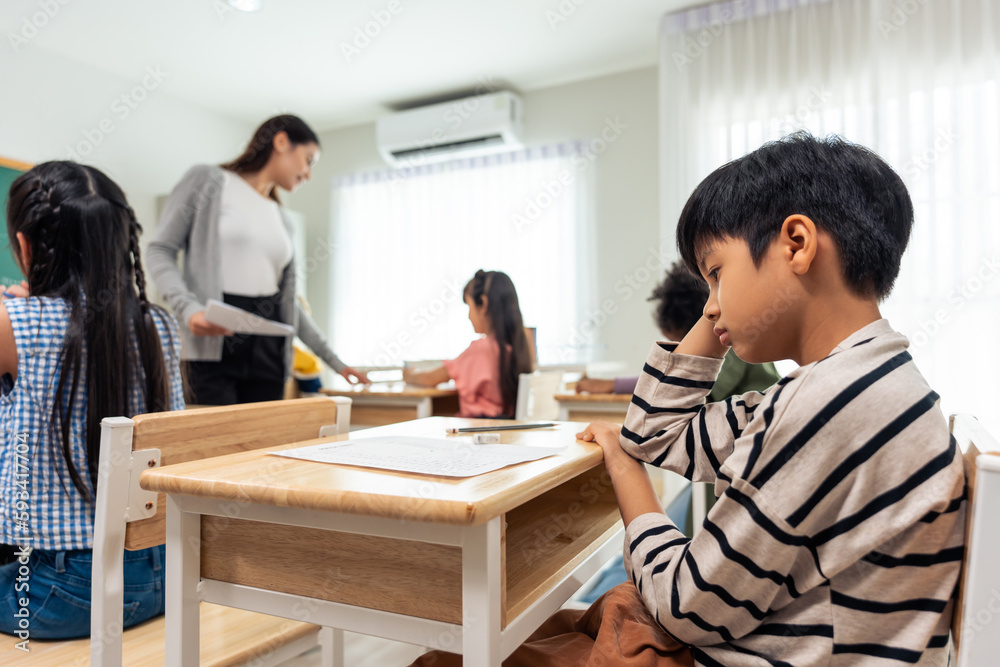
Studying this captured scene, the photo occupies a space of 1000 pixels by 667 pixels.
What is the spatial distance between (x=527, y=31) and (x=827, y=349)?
3.25 meters

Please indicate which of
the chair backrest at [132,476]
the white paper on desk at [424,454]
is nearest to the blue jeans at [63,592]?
the chair backrest at [132,476]

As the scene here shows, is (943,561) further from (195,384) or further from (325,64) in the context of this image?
(325,64)

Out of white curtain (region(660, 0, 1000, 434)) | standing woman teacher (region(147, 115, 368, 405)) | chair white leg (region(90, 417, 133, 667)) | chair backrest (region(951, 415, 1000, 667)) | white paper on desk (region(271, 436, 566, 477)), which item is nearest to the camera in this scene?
chair backrest (region(951, 415, 1000, 667))

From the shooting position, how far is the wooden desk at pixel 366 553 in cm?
57

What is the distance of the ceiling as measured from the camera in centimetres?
327

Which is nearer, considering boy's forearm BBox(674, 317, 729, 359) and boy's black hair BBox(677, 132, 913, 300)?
boy's black hair BBox(677, 132, 913, 300)

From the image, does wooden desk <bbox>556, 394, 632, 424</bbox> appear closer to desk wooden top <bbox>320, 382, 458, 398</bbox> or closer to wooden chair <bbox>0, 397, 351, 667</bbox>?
desk wooden top <bbox>320, 382, 458, 398</bbox>

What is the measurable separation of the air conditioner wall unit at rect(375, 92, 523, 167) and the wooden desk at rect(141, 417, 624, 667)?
363cm

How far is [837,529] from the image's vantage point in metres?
0.56

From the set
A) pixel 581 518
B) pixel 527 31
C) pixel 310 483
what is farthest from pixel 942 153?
pixel 310 483

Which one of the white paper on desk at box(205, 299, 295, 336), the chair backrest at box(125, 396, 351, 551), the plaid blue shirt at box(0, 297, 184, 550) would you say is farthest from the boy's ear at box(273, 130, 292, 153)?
the chair backrest at box(125, 396, 351, 551)

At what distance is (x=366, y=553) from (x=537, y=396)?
5.64 feet

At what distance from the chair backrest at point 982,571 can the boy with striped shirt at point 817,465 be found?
47 mm

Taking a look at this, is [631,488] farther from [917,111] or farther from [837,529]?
[917,111]
